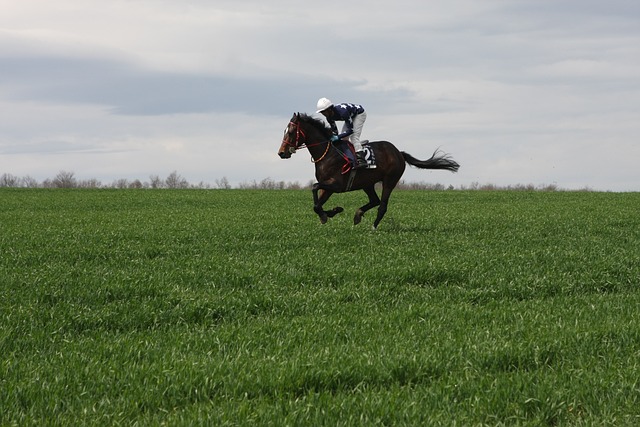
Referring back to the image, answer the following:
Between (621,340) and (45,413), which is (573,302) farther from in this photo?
(45,413)

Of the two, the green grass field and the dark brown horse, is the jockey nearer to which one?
the dark brown horse

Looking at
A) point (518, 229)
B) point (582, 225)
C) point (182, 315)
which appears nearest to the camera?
point (182, 315)

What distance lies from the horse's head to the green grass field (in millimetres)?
2287

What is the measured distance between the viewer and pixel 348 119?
18.8 metres

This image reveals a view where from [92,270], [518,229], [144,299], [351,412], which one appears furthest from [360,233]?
[351,412]

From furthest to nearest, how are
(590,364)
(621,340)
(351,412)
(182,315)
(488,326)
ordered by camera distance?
(182,315) → (488,326) → (621,340) → (590,364) → (351,412)

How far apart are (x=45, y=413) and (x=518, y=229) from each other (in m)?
17.9

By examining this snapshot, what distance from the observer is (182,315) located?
10.8 m

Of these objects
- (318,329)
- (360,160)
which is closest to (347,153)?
(360,160)

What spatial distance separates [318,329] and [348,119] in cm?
1018

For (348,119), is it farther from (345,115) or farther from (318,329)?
(318,329)

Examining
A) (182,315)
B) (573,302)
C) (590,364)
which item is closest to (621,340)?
(590,364)

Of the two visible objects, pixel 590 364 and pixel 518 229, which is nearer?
pixel 590 364

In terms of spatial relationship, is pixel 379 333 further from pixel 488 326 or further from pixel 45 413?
pixel 45 413
